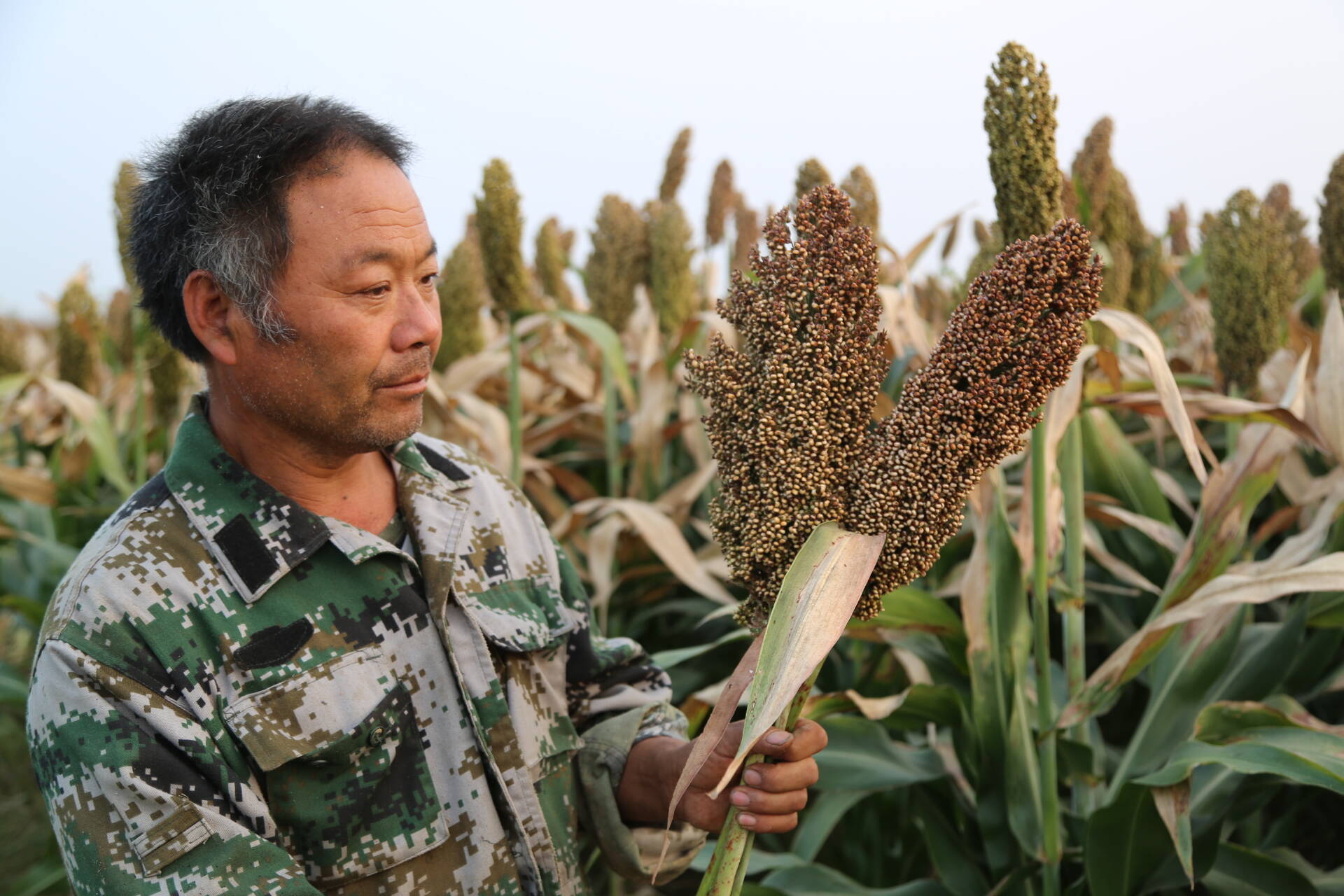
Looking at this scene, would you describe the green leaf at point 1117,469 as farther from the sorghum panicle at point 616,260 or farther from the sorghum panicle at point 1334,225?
the sorghum panicle at point 616,260

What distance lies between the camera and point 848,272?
1302mm

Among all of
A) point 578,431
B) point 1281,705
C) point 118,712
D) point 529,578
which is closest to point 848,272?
point 529,578

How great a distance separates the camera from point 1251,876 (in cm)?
221

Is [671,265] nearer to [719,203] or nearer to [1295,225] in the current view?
[719,203]

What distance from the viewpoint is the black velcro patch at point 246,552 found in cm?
156

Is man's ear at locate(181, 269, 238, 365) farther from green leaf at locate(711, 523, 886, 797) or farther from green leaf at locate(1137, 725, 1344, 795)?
green leaf at locate(1137, 725, 1344, 795)

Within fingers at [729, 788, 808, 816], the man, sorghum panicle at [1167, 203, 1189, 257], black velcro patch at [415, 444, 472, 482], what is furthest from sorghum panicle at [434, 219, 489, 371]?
sorghum panicle at [1167, 203, 1189, 257]

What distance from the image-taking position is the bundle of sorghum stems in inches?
49.1

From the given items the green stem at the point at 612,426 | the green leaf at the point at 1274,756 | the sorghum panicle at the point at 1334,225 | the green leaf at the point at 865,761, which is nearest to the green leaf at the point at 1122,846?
the green leaf at the point at 1274,756

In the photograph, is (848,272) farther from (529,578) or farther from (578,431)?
(578,431)

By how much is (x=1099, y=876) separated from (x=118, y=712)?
1.80 metres

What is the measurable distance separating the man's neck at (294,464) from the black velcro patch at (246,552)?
0.12 meters

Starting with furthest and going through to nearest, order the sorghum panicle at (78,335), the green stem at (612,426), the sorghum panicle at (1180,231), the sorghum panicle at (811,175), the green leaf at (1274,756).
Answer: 1. the sorghum panicle at (1180,231)
2. the sorghum panicle at (78,335)
3. the green stem at (612,426)
4. the sorghum panicle at (811,175)
5. the green leaf at (1274,756)

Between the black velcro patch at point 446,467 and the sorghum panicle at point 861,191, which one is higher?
the sorghum panicle at point 861,191
